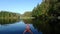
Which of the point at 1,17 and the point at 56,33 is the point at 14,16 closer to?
the point at 1,17

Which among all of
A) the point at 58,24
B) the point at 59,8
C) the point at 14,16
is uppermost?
the point at 59,8

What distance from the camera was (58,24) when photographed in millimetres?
34438

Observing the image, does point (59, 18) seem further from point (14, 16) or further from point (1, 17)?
point (14, 16)

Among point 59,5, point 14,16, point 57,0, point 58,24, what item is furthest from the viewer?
point 14,16

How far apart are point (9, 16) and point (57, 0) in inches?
3986

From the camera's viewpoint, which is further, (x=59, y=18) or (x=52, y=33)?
(x=59, y=18)

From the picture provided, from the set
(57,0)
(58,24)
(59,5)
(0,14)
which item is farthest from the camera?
(0,14)

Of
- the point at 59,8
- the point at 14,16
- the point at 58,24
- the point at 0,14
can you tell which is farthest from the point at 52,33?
the point at 14,16

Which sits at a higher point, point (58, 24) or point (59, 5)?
point (59, 5)

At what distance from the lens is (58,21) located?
3544cm

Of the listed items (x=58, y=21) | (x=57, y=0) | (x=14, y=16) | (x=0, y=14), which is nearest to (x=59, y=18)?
(x=58, y=21)

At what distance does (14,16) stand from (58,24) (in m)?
102

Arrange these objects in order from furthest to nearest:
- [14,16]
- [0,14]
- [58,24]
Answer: [14,16], [0,14], [58,24]

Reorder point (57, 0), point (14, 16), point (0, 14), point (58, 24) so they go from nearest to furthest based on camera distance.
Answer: point (57, 0)
point (58, 24)
point (0, 14)
point (14, 16)
